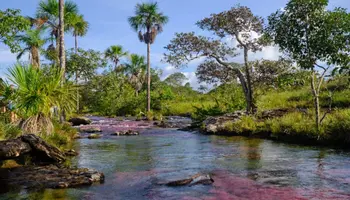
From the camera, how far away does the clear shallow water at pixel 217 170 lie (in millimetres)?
8828

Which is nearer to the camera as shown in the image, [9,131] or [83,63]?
[9,131]

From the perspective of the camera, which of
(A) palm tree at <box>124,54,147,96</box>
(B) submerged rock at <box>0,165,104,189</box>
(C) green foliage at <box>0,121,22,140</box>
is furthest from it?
(A) palm tree at <box>124,54,147,96</box>

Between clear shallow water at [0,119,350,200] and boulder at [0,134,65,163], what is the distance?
932 mm

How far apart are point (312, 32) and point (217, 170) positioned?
8.85 meters

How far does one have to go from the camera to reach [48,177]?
32.7 ft

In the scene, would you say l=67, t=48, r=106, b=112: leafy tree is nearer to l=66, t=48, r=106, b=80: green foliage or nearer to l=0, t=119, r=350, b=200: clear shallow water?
l=66, t=48, r=106, b=80: green foliage

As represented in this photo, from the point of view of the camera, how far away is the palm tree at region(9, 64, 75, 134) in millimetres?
14453

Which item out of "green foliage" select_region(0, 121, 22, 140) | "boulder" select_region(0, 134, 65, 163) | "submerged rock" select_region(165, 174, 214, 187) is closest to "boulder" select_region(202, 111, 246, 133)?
"boulder" select_region(0, 134, 65, 163)

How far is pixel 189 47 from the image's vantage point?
29.3 m

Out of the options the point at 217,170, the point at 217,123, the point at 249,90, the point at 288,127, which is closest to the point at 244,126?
the point at 217,123

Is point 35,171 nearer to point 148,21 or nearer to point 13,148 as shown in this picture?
point 13,148

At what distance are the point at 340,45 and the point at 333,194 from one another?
908 cm

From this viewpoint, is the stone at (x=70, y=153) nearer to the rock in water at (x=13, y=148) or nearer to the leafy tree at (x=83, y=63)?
the rock in water at (x=13, y=148)

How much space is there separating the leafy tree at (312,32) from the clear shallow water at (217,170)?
3966mm
